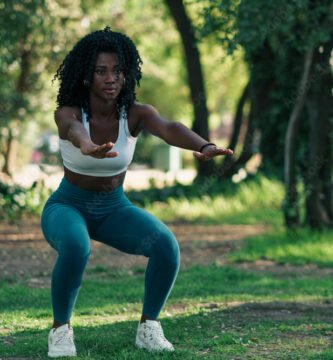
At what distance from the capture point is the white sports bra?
459cm

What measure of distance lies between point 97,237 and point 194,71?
34.3 feet

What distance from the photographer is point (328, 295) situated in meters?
6.91

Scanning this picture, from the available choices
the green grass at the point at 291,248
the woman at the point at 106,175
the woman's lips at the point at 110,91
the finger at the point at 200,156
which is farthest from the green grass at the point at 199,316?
the woman's lips at the point at 110,91

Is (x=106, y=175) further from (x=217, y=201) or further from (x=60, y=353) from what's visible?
(x=217, y=201)

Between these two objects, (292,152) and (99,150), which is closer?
(99,150)

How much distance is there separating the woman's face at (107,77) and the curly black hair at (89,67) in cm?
3

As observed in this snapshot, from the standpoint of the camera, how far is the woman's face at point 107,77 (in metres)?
4.58

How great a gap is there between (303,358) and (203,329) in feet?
3.28

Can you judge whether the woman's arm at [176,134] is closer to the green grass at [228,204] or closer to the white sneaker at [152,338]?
the white sneaker at [152,338]

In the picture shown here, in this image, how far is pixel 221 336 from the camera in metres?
5.23

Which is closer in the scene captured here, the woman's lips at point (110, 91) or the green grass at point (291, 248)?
the woman's lips at point (110, 91)

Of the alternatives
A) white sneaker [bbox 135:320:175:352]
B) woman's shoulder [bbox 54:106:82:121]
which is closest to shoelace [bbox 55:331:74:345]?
white sneaker [bbox 135:320:175:352]

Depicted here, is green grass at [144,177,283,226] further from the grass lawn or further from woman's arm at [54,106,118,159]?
woman's arm at [54,106,118,159]

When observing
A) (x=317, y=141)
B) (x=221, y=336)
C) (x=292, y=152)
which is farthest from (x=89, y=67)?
(x=317, y=141)
